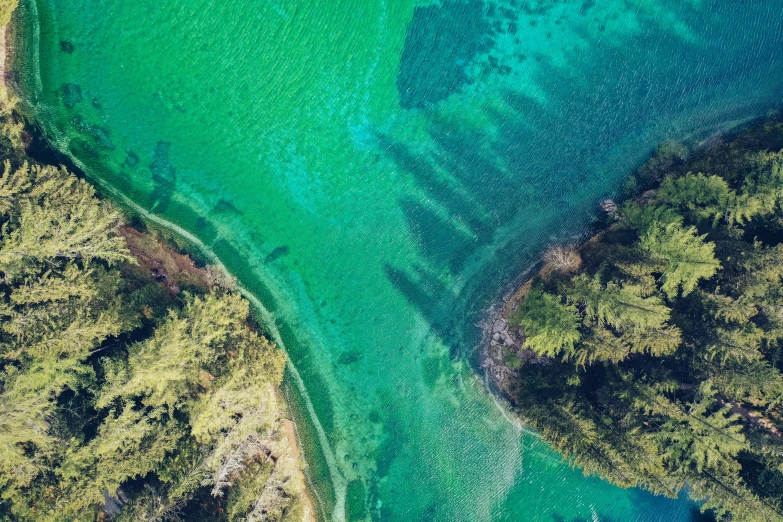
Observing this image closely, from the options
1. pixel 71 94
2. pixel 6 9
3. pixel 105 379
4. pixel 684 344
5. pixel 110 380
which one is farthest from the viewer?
pixel 71 94

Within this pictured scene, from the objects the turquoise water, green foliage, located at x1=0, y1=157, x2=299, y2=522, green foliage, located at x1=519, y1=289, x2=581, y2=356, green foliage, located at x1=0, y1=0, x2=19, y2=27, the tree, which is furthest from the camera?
the turquoise water

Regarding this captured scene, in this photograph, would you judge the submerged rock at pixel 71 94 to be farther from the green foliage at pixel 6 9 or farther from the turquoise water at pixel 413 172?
the green foliage at pixel 6 9

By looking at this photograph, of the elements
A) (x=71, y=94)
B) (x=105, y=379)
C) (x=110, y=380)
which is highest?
(x=71, y=94)

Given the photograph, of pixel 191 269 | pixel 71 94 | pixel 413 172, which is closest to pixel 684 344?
pixel 413 172

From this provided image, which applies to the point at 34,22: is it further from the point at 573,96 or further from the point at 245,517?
the point at 573,96

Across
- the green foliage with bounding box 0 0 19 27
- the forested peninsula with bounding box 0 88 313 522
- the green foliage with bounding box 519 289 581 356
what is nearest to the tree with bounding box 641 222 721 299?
the green foliage with bounding box 519 289 581 356

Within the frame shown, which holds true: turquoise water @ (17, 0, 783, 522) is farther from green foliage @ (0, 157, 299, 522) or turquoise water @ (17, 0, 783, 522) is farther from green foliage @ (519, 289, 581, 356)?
green foliage @ (0, 157, 299, 522)

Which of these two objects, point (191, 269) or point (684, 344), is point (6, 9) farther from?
point (684, 344)
